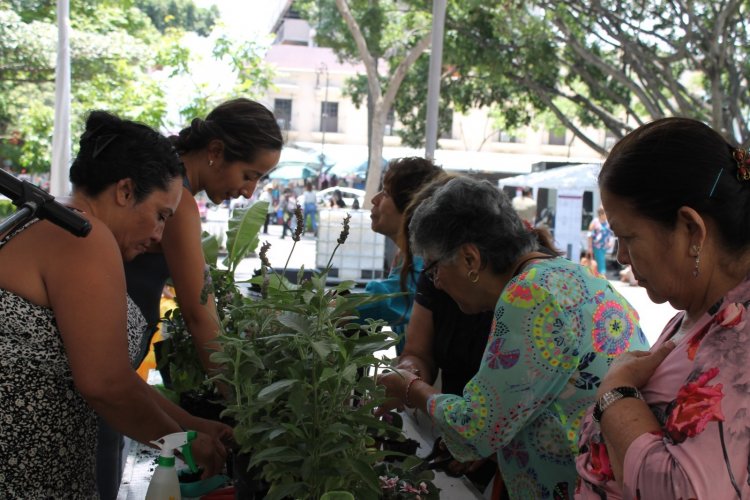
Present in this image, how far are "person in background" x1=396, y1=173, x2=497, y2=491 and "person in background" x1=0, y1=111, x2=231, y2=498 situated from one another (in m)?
0.93

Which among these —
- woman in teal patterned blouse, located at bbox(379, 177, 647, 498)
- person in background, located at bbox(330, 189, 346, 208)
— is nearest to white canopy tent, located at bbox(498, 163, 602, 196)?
person in background, located at bbox(330, 189, 346, 208)

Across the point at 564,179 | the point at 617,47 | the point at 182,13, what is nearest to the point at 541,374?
the point at 617,47

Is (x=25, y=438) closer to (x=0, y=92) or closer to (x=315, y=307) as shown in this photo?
(x=315, y=307)

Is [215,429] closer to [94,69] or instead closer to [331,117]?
[94,69]

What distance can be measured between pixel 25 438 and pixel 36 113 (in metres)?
16.7

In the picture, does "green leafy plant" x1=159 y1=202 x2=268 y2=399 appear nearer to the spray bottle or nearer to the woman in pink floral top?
the spray bottle

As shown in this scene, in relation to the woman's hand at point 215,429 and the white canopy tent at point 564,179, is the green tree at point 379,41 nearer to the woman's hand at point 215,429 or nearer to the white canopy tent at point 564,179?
the white canopy tent at point 564,179

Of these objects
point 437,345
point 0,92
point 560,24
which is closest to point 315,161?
point 0,92

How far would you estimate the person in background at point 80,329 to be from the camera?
173 centimetres

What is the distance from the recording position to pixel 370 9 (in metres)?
15.9

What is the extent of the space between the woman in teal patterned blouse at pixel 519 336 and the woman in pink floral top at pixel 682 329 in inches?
17.2

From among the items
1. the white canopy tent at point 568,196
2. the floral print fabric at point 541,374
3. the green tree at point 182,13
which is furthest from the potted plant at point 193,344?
the green tree at point 182,13

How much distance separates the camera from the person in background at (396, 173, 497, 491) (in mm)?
2627

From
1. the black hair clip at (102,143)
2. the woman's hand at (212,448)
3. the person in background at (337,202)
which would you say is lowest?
the person in background at (337,202)
